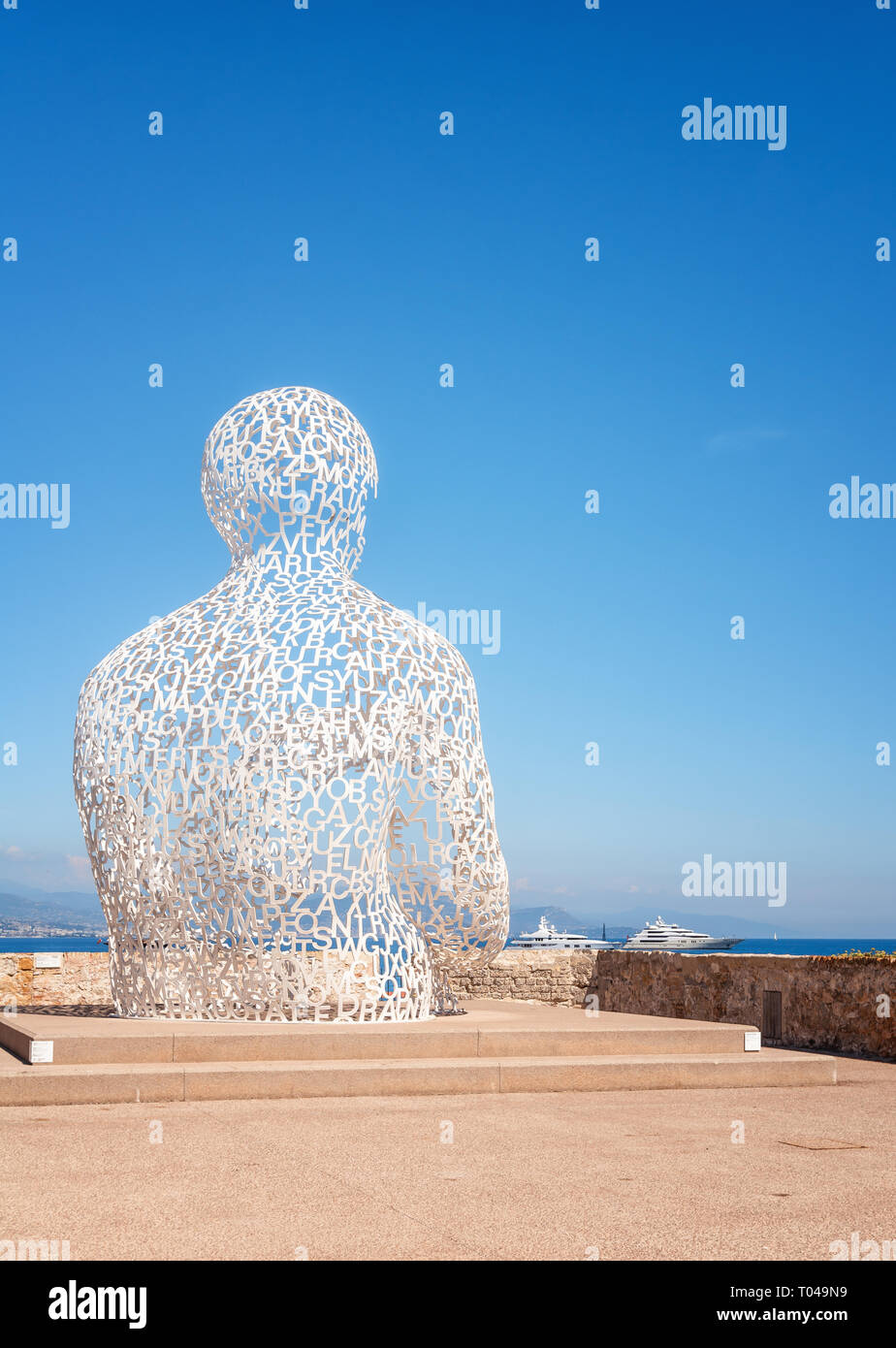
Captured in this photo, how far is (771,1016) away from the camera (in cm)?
1293

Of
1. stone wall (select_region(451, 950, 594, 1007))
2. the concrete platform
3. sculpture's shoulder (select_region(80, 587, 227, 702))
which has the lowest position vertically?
stone wall (select_region(451, 950, 594, 1007))

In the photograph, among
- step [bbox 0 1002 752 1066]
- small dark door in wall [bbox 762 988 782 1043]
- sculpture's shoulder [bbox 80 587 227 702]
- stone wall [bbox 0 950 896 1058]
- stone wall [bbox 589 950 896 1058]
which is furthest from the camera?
small dark door in wall [bbox 762 988 782 1043]

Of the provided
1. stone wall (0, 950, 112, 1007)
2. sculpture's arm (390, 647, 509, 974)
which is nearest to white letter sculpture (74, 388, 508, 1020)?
sculpture's arm (390, 647, 509, 974)

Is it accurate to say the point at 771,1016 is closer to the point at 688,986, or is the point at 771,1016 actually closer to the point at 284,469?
the point at 688,986

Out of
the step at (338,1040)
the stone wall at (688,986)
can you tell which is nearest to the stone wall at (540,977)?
the stone wall at (688,986)

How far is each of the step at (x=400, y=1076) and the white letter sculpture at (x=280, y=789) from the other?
124 centimetres

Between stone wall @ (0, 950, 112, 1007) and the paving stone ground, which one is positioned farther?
stone wall @ (0, 950, 112, 1007)

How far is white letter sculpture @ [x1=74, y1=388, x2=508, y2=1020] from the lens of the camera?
10.2m

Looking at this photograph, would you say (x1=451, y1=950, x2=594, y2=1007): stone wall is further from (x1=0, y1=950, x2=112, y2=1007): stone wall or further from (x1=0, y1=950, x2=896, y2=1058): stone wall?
(x1=0, y1=950, x2=112, y2=1007): stone wall

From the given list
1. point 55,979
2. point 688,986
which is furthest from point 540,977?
point 55,979

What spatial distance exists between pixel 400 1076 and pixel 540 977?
8168 mm

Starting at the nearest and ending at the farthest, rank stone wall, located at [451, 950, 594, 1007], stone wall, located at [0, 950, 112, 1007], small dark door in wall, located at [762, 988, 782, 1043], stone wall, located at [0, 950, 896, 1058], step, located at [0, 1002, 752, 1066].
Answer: step, located at [0, 1002, 752, 1066]
stone wall, located at [0, 950, 896, 1058]
small dark door in wall, located at [762, 988, 782, 1043]
stone wall, located at [0, 950, 112, 1007]
stone wall, located at [451, 950, 594, 1007]
